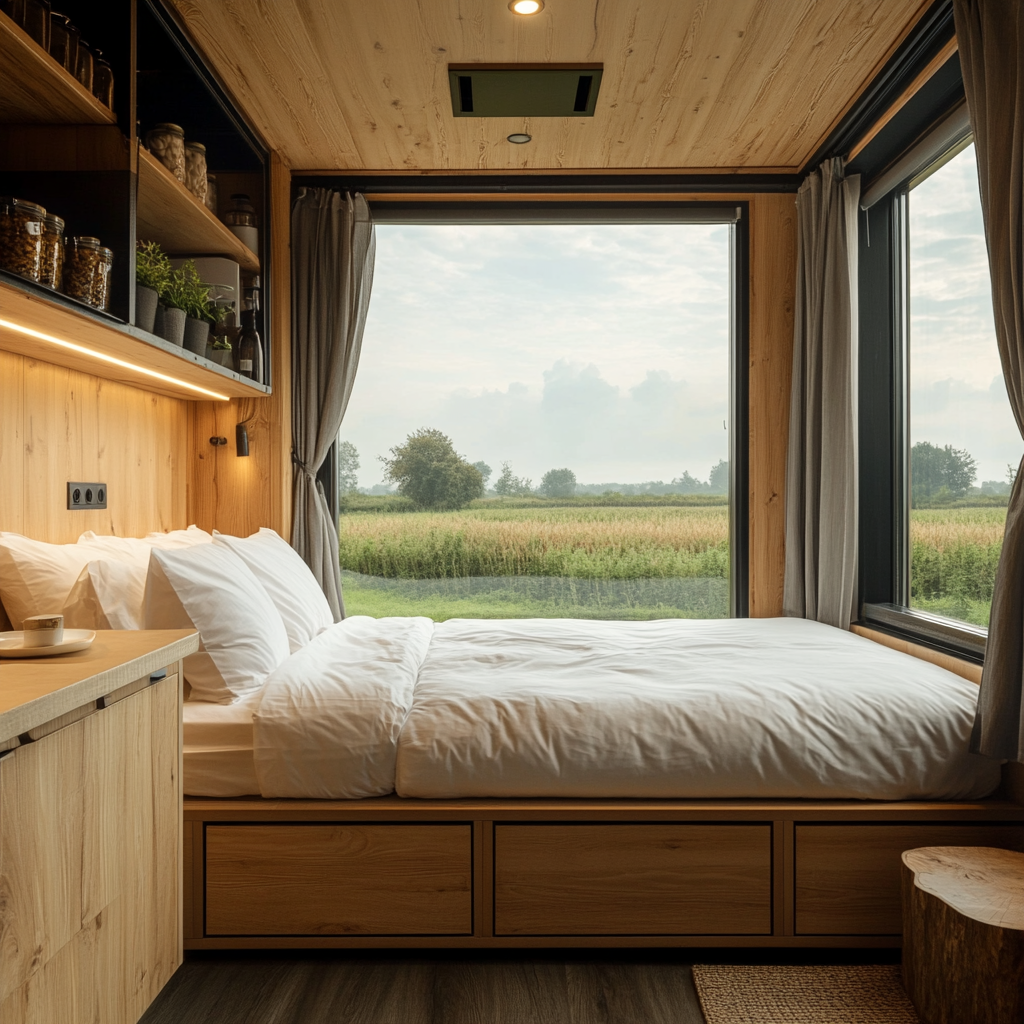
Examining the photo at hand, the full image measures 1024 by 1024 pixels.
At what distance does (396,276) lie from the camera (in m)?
3.66

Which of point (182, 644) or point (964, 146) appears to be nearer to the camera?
point (182, 644)

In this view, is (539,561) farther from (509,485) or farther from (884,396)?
(884,396)

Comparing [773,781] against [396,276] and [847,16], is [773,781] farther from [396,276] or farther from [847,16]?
[396,276]

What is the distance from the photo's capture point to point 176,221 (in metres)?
2.55

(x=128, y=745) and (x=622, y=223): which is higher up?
(x=622, y=223)

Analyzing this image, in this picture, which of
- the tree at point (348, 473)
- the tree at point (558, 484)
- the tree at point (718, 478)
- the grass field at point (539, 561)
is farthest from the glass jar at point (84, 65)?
the tree at point (718, 478)

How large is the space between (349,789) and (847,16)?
2.60 metres

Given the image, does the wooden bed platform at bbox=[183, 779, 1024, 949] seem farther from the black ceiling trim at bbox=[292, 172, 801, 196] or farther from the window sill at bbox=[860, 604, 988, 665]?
the black ceiling trim at bbox=[292, 172, 801, 196]

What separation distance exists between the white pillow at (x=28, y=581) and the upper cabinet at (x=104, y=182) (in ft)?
1.71

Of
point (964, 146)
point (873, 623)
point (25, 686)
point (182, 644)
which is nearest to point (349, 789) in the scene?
point (182, 644)

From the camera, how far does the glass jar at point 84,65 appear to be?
1.85 m

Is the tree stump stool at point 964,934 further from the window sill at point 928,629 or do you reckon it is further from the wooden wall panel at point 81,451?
the wooden wall panel at point 81,451

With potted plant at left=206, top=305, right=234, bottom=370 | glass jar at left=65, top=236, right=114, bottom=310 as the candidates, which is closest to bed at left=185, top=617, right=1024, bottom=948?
glass jar at left=65, top=236, right=114, bottom=310

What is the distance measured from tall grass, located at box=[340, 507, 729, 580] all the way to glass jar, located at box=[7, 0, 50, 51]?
223 cm
